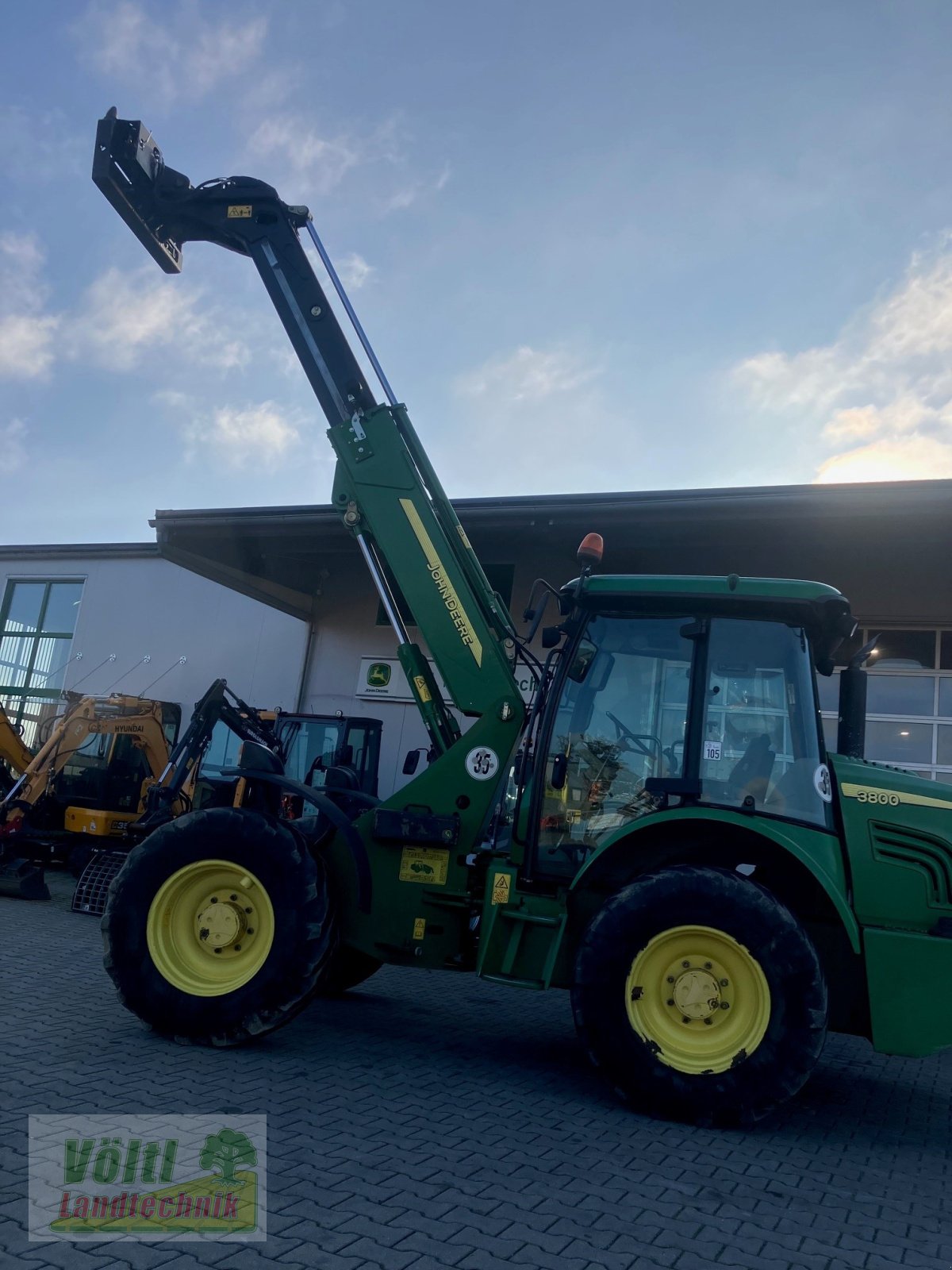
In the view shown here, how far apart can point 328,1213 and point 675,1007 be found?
2.04 metres

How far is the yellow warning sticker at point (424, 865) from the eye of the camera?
217 inches

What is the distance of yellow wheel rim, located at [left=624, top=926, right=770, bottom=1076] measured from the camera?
14.8ft

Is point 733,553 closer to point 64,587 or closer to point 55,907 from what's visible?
point 55,907

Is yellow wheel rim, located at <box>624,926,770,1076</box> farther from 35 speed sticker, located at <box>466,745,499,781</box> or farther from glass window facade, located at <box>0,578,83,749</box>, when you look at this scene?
glass window facade, located at <box>0,578,83,749</box>

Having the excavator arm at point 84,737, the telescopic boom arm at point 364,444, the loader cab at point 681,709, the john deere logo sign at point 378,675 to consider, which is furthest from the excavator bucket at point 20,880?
the loader cab at point 681,709

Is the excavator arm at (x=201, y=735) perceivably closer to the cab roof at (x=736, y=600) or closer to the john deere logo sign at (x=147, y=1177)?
the cab roof at (x=736, y=600)

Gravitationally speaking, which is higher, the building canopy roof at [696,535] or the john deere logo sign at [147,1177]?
the building canopy roof at [696,535]

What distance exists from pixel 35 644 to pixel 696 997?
1828 cm

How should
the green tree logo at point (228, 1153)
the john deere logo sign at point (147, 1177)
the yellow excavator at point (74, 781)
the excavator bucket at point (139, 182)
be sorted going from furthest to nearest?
the yellow excavator at point (74, 781), the excavator bucket at point (139, 182), the green tree logo at point (228, 1153), the john deere logo sign at point (147, 1177)

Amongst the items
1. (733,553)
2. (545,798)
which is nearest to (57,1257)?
(545,798)

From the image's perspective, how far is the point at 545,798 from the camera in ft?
17.2

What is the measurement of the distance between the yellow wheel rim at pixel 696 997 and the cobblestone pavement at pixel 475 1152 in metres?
0.35

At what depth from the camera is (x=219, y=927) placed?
536 centimetres

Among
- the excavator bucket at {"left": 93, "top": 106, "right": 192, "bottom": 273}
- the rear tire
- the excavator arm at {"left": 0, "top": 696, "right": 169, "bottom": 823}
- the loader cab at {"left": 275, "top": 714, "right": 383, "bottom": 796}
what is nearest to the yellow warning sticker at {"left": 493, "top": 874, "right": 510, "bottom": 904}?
the rear tire
